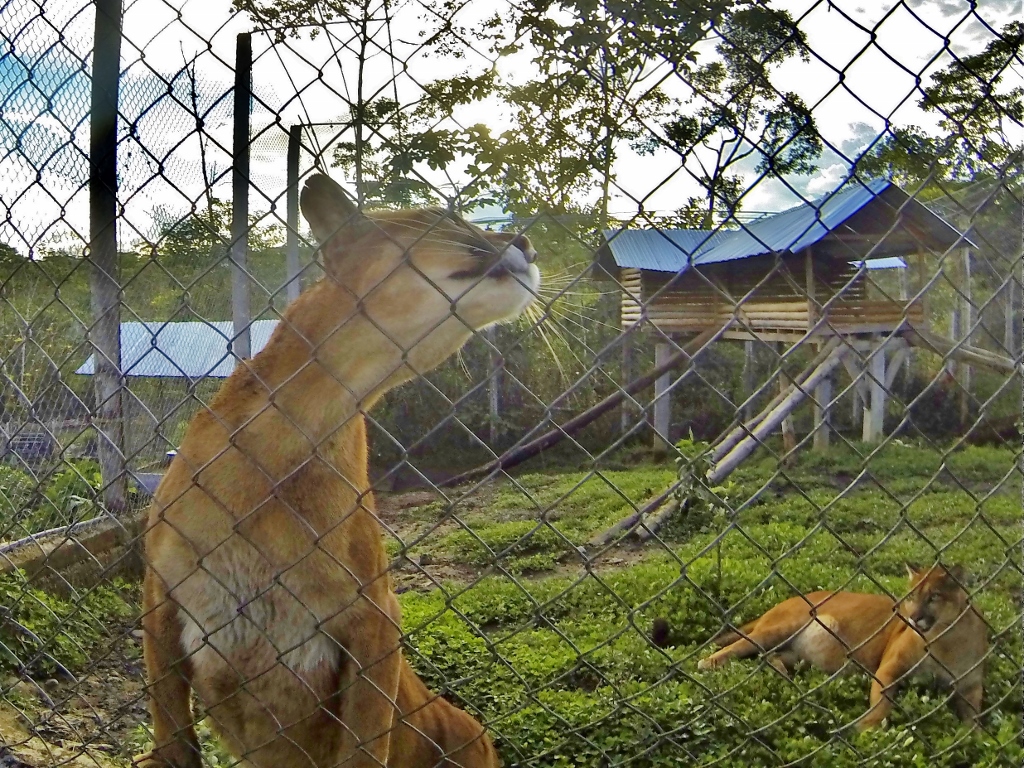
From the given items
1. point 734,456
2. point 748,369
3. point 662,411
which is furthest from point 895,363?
point 662,411

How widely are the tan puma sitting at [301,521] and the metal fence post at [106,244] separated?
1.50ft

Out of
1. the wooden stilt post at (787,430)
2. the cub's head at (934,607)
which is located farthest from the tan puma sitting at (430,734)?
the wooden stilt post at (787,430)

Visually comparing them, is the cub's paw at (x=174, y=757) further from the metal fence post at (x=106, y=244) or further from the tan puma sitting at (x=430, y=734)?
the metal fence post at (x=106, y=244)

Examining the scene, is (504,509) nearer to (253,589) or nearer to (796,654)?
(796,654)

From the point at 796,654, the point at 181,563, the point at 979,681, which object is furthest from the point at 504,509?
the point at 181,563

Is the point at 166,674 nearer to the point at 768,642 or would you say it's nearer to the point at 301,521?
the point at 301,521

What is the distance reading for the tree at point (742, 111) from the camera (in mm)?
1280

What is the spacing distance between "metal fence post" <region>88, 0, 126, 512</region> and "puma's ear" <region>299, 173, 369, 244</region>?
643 millimetres

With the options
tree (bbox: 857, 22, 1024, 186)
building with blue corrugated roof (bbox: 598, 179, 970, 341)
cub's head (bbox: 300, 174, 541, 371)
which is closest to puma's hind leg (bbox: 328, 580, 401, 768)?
cub's head (bbox: 300, 174, 541, 371)

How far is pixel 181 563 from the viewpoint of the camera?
6.49ft

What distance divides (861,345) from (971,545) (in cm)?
180

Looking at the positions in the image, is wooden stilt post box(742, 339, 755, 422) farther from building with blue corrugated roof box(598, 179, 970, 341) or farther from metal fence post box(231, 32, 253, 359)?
metal fence post box(231, 32, 253, 359)

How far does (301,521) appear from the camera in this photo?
1900mm

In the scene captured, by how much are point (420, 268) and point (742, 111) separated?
2.63 feet
